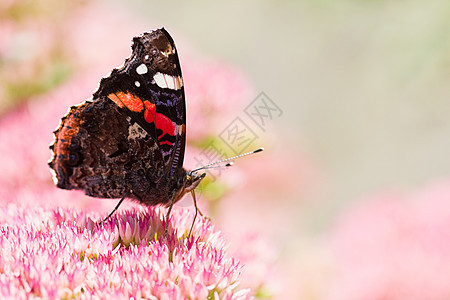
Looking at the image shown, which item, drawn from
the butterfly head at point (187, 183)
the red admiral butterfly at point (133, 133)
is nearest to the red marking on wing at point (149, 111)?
the red admiral butterfly at point (133, 133)

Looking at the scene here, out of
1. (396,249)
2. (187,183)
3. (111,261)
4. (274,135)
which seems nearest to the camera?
(111,261)

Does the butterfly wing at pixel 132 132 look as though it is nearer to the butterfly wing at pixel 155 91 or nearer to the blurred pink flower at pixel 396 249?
the butterfly wing at pixel 155 91

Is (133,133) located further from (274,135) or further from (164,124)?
(274,135)

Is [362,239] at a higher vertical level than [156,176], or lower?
higher

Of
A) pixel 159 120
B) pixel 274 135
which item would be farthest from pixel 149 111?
pixel 274 135

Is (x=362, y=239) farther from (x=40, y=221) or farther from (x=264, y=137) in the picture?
(x=40, y=221)

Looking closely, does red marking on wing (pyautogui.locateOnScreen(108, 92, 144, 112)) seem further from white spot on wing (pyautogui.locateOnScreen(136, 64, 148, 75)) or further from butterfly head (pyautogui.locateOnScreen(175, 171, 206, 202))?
butterfly head (pyautogui.locateOnScreen(175, 171, 206, 202))

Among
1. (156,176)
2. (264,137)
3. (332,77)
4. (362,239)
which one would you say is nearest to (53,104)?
(264,137)

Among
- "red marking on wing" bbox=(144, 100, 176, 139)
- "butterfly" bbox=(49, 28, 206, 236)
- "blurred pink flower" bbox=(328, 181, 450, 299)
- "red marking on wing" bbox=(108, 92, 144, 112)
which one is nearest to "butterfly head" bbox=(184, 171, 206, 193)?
"butterfly" bbox=(49, 28, 206, 236)
